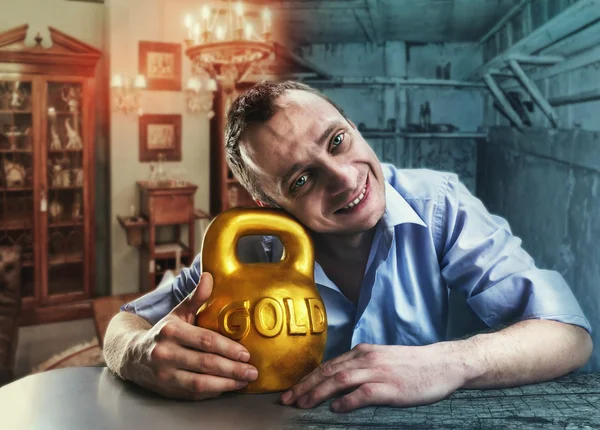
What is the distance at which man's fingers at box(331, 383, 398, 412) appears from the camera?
2.19 feet

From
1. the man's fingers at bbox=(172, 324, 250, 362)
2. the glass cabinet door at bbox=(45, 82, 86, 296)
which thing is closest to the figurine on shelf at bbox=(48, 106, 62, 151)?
the glass cabinet door at bbox=(45, 82, 86, 296)

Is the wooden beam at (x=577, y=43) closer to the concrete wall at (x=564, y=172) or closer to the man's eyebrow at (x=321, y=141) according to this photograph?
the concrete wall at (x=564, y=172)

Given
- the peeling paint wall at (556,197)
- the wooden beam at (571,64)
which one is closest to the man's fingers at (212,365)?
the peeling paint wall at (556,197)

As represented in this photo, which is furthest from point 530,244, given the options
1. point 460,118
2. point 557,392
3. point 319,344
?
point 319,344

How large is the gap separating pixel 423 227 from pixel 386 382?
0.34m

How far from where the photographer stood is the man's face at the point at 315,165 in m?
0.82

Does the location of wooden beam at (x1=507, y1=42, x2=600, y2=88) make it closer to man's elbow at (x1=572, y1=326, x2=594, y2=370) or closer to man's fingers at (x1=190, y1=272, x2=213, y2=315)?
man's elbow at (x1=572, y1=326, x2=594, y2=370)

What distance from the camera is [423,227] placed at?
0.94 metres

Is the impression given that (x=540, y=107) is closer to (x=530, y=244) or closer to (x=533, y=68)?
(x=533, y=68)

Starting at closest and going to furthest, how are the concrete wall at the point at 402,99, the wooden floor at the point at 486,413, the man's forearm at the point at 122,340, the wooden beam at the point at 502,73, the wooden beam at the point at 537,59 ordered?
1. the wooden floor at the point at 486,413
2. the man's forearm at the point at 122,340
3. the wooden beam at the point at 537,59
4. the wooden beam at the point at 502,73
5. the concrete wall at the point at 402,99

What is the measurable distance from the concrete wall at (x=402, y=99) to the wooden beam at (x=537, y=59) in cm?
17

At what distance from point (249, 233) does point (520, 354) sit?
1.27 feet

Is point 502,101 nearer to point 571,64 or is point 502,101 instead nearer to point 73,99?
point 571,64

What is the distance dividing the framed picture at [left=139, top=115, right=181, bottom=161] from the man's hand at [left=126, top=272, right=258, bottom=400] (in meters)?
2.83
